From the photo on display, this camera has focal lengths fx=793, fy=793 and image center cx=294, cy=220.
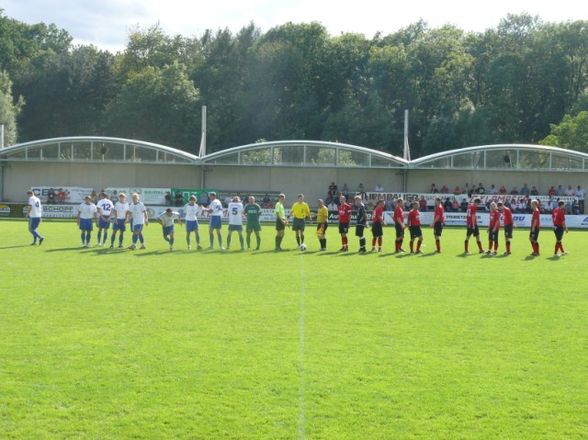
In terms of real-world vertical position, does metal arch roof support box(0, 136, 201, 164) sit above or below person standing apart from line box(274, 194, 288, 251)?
above

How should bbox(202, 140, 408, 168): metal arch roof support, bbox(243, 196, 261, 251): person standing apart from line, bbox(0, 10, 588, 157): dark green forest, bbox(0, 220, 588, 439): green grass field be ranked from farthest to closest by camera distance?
bbox(0, 10, 588, 157): dark green forest → bbox(202, 140, 408, 168): metal arch roof support → bbox(243, 196, 261, 251): person standing apart from line → bbox(0, 220, 588, 439): green grass field

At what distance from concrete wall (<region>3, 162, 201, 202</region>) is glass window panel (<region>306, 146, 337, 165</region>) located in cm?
704

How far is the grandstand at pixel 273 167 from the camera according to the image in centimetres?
4688

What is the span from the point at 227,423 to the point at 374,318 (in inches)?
211

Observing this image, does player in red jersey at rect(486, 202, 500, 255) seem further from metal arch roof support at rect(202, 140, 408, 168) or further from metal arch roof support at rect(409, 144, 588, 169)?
metal arch roof support at rect(202, 140, 408, 168)

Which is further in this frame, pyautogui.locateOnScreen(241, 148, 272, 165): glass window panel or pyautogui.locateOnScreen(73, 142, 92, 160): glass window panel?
pyautogui.locateOnScreen(73, 142, 92, 160): glass window panel

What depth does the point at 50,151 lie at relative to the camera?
47.9 m

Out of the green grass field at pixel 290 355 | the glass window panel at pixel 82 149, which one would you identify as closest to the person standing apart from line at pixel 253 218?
the green grass field at pixel 290 355

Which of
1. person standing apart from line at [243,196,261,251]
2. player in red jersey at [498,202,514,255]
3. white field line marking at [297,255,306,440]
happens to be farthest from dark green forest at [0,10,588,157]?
white field line marking at [297,255,306,440]

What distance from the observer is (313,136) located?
263ft

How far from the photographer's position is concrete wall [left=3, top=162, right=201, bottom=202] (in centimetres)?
4862

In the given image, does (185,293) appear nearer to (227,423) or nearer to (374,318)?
(374,318)

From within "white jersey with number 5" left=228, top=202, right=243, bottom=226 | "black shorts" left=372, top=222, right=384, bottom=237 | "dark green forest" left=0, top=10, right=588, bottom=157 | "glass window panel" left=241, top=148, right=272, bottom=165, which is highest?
"dark green forest" left=0, top=10, right=588, bottom=157

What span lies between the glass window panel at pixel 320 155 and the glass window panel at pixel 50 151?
1515cm
